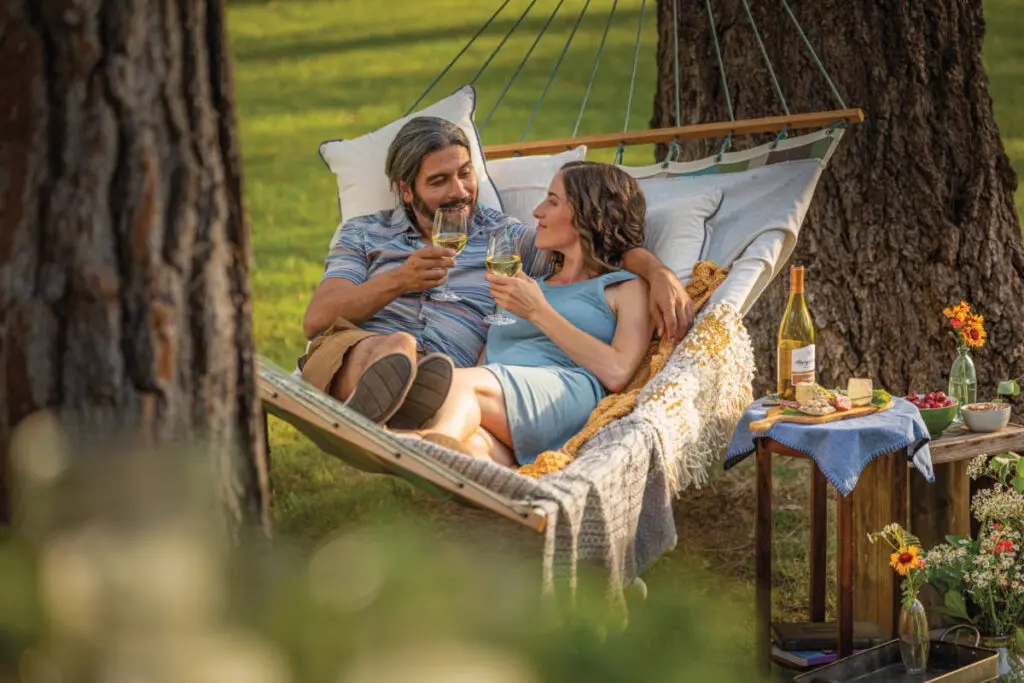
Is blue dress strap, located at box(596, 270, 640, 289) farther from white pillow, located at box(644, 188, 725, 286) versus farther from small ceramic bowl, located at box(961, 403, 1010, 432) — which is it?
small ceramic bowl, located at box(961, 403, 1010, 432)

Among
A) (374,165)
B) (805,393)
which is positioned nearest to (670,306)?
(805,393)

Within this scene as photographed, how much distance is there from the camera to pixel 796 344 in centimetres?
270

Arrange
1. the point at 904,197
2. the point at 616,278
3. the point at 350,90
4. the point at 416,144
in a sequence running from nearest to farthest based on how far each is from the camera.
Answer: the point at 616,278, the point at 416,144, the point at 904,197, the point at 350,90

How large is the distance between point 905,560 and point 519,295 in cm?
103

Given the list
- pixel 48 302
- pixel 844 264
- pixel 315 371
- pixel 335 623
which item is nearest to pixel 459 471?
pixel 315 371

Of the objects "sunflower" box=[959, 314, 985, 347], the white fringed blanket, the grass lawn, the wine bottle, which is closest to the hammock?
the white fringed blanket

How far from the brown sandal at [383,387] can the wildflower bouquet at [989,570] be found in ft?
3.71

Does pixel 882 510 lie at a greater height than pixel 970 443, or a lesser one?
lesser

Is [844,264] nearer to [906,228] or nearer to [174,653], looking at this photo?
[906,228]

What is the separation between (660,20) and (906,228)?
112 cm

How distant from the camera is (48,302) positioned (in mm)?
968

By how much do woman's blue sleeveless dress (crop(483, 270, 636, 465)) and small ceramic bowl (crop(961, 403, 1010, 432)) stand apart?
33.0 inches

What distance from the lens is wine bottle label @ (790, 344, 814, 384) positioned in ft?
8.70

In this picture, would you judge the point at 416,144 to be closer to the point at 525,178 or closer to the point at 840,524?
the point at 525,178
